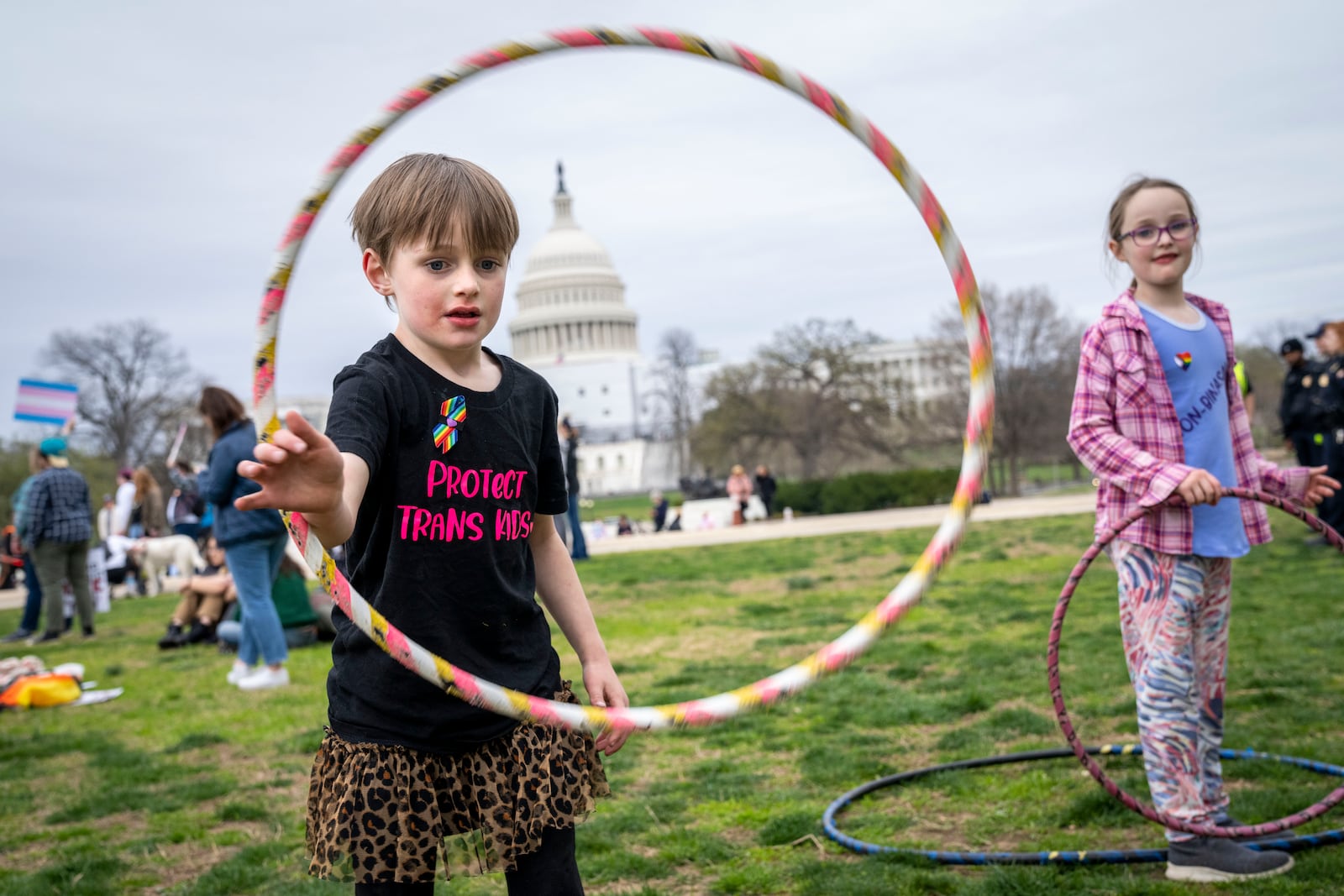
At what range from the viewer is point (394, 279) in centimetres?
280

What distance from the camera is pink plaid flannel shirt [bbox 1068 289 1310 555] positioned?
433 centimetres

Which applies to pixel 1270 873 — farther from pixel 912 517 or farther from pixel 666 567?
pixel 912 517

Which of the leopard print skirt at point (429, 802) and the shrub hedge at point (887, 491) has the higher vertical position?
the shrub hedge at point (887, 491)

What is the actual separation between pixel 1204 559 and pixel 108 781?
5.82 metres

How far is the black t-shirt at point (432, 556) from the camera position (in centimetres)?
274

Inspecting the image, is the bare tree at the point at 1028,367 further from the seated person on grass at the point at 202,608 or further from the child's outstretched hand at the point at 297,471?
the child's outstretched hand at the point at 297,471

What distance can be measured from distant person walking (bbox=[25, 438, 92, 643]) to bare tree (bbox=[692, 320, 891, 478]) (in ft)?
128

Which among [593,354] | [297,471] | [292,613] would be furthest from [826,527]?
[593,354]

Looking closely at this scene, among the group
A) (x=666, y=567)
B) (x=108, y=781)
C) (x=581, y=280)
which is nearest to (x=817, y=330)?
(x=666, y=567)

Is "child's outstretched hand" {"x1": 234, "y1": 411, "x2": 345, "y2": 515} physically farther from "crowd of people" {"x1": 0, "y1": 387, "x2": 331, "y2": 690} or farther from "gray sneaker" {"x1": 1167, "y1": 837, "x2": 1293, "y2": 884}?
"crowd of people" {"x1": 0, "y1": 387, "x2": 331, "y2": 690}

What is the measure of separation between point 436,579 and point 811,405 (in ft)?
163

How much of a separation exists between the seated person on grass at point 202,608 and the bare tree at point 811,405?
39467 millimetres

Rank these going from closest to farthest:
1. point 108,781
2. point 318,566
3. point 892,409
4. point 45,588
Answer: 1. point 318,566
2. point 108,781
3. point 45,588
4. point 892,409

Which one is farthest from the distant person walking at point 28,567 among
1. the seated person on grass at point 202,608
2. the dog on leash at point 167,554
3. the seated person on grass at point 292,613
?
the seated person on grass at point 292,613
